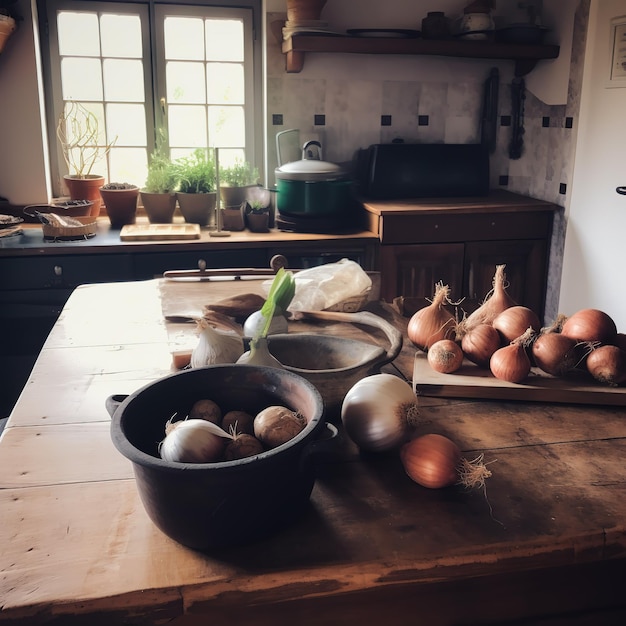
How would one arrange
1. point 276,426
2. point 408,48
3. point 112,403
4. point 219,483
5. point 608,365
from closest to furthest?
point 219,483, point 276,426, point 112,403, point 608,365, point 408,48

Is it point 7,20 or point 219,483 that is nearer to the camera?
point 219,483

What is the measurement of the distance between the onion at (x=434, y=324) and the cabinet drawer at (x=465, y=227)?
5.71 feet

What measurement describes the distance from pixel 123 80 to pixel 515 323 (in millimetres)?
2802

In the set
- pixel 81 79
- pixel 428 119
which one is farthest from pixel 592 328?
pixel 81 79

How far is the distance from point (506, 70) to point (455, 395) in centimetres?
293

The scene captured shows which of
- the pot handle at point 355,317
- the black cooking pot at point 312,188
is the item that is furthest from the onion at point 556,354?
the black cooking pot at point 312,188

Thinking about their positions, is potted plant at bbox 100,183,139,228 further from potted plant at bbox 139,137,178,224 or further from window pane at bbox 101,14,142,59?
window pane at bbox 101,14,142,59

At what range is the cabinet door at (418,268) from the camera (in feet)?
10.5

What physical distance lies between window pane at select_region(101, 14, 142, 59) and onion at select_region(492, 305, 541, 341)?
2.77m

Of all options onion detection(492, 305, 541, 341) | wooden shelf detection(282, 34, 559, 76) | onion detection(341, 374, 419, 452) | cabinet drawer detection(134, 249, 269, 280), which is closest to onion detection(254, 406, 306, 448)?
onion detection(341, 374, 419, 452)

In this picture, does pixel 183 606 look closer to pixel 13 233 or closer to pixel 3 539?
pixel 3 539

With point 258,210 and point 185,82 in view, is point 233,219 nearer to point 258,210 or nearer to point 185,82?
point 258,210

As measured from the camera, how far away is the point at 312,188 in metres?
3.17

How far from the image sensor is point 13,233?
9.97 ft
